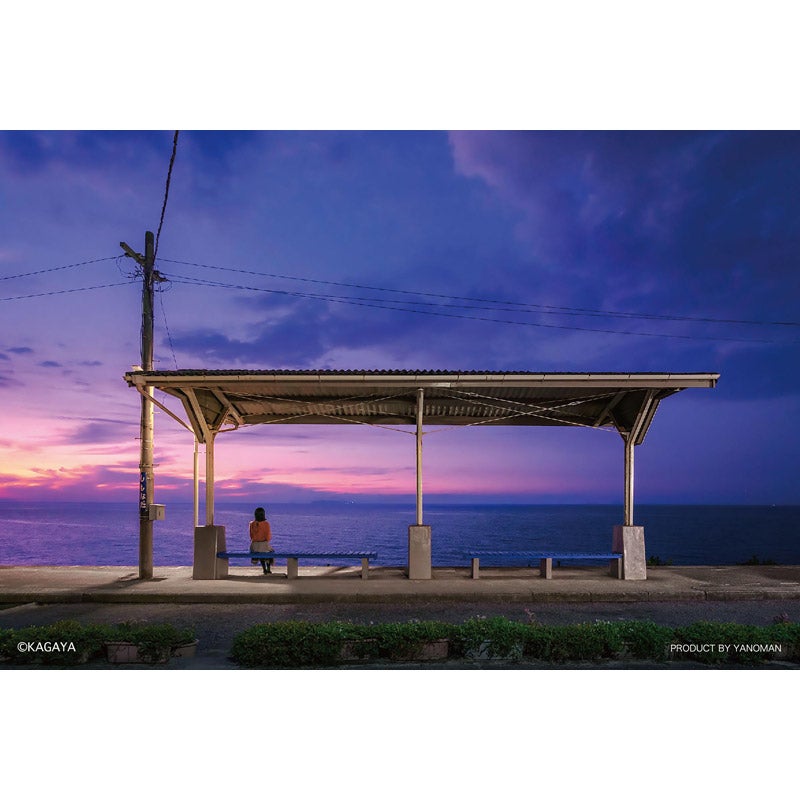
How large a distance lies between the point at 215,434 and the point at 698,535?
8153 centimetres

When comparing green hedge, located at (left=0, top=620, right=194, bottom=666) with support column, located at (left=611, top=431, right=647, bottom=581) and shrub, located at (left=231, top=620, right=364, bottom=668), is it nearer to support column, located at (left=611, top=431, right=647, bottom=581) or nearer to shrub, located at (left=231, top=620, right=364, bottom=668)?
shrub, located at (left=231, top=620, right=364, bottom=668)

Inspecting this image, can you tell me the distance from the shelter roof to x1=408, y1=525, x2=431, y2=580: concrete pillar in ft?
8.83

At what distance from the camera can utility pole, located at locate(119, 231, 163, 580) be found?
40.2ft

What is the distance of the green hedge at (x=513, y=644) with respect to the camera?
6.27m

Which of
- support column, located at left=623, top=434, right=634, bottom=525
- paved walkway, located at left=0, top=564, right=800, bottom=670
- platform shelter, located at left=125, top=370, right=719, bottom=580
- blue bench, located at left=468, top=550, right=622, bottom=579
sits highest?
platform shelter, located at left=125, top=370, right=719, bottom=580

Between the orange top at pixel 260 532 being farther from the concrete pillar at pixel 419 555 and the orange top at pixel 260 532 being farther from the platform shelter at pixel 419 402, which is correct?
the concrete pillar at pixel 419 555

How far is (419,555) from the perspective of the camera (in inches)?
483

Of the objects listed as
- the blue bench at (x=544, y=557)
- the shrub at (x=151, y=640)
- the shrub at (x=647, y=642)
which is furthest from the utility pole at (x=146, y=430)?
the shrub at (x=647, y=642)

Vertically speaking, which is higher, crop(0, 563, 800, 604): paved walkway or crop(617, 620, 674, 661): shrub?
crop(617, 620, 674, 661): shrub

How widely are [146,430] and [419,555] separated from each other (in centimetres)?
606

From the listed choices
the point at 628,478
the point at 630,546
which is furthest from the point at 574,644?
the point at 628,478

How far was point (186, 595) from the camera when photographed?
10609 mm

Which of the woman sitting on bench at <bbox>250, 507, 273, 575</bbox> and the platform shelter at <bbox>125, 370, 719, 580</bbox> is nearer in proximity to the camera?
the platform shelter at <bbox>125, 370, 719, 580</bbox>

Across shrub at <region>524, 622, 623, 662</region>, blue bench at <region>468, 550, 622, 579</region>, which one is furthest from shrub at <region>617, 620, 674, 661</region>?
blue bench at <region>468, 550, 622, 579</region>
